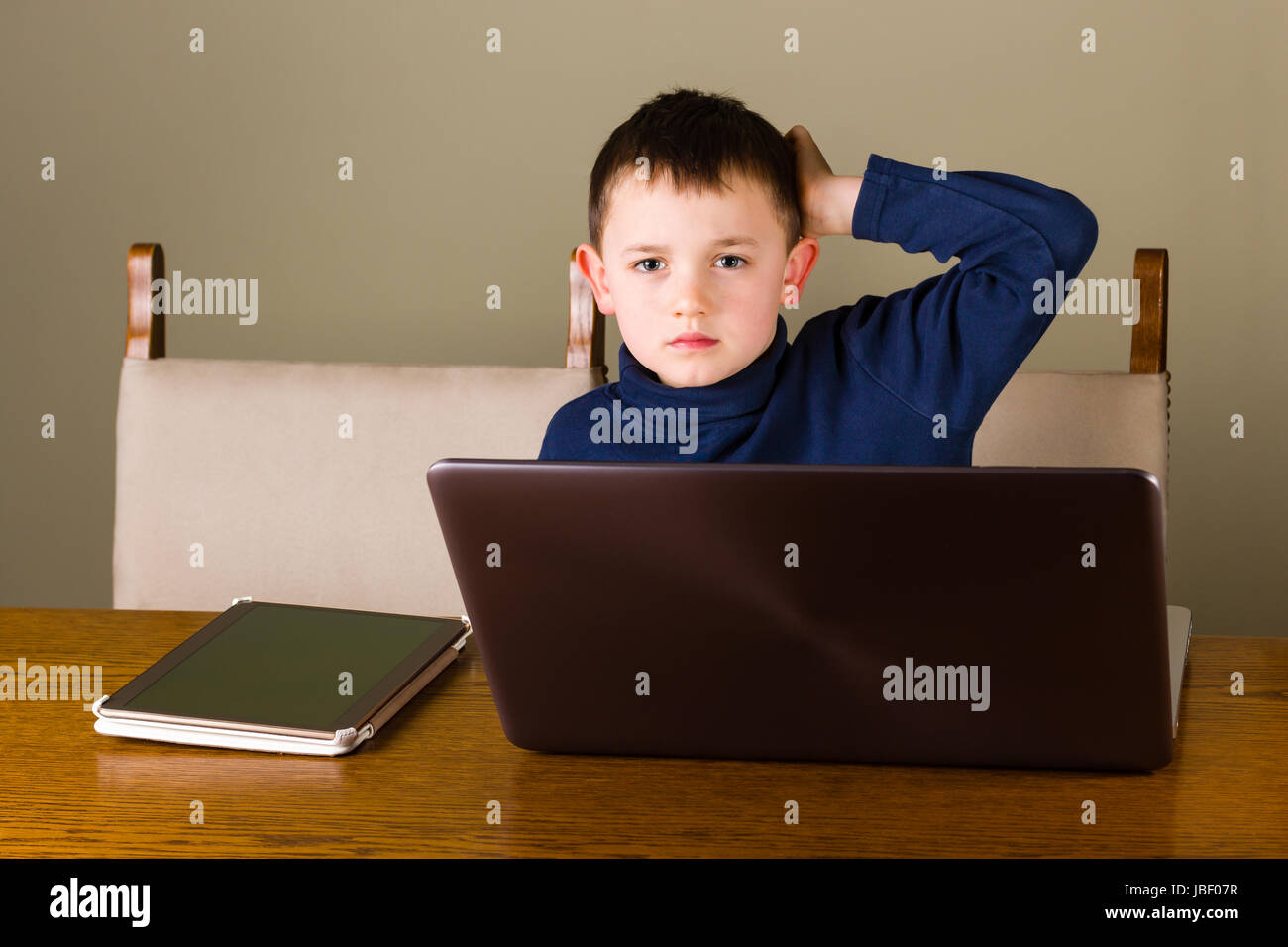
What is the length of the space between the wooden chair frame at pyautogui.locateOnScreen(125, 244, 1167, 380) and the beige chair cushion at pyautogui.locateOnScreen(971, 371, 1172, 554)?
0.04m

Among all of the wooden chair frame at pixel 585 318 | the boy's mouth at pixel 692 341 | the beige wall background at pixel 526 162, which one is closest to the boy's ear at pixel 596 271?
the boy's mouth at pixel 692 341

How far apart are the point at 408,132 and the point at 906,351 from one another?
1.45m

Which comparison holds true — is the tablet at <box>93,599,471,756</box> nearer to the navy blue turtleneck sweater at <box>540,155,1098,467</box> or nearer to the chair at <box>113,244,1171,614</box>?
the navy blue turtleneck sweater at <box>540,155,1098,467</box>

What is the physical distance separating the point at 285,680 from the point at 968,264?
0.73 metres

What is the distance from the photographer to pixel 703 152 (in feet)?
4.03

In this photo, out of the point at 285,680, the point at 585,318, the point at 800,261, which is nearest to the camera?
the point at 285,680

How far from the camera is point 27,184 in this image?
2.59m

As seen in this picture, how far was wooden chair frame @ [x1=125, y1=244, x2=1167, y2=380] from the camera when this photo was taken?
5.30 ft

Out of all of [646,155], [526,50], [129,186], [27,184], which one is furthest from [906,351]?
[27,184]

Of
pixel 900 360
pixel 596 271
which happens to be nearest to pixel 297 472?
pixel 596 271

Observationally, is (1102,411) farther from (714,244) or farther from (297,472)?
(297,472)

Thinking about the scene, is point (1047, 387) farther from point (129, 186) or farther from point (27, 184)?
point (27, 184)

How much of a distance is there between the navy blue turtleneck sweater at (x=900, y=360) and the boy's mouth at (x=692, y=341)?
86 mm
